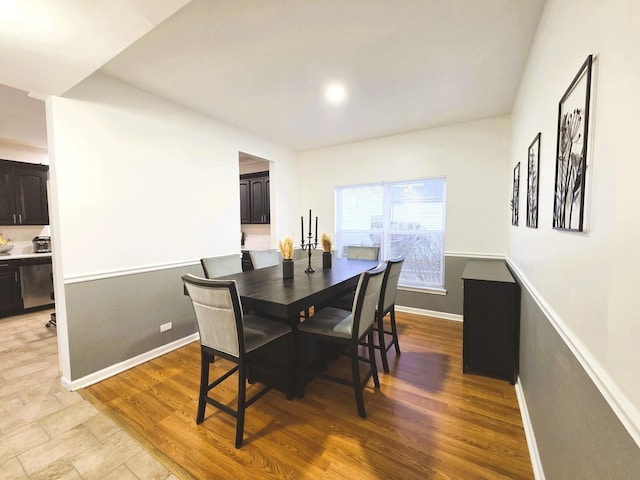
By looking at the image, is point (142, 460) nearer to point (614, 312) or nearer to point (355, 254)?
point (614, 312)

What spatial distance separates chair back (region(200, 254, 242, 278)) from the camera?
256 cm

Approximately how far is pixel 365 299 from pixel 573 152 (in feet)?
4.33

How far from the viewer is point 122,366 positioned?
252 cm

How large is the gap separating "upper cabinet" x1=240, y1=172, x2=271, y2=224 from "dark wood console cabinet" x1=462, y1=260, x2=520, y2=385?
3.50 metres

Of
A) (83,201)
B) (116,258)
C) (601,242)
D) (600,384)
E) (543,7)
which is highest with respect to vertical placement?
(543,7)

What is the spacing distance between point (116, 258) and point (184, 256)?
0.66 m

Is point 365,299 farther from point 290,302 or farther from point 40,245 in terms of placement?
point 40,245

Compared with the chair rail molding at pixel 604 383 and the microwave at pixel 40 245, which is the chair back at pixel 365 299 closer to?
the chair rail molding at pixel 604 383

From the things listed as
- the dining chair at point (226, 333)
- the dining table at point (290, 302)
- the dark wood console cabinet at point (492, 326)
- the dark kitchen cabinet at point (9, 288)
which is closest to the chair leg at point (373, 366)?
the dining table at point (290, 302)

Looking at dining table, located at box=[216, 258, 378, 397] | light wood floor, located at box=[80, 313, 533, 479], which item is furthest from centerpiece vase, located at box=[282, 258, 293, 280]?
light wood floor, located at box=[80, 313, 533, 479]

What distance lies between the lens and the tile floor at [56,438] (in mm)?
1522

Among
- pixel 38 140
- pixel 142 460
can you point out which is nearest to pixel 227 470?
pixel 142 460

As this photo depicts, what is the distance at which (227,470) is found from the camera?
1.51 m

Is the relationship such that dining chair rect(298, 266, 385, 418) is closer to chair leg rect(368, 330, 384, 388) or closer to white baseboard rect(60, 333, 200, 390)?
chair leg rect(368, 330, 384, 388)
